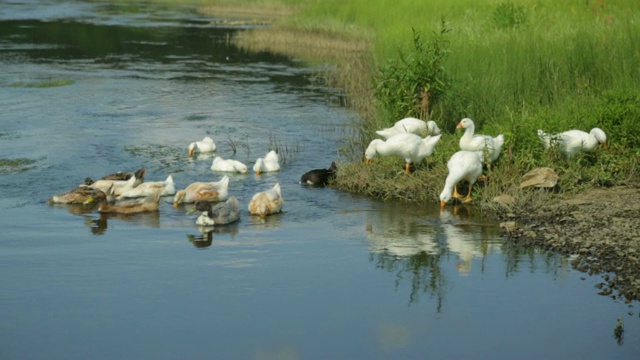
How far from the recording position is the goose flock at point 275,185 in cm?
1202

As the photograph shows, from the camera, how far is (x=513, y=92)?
613 inches

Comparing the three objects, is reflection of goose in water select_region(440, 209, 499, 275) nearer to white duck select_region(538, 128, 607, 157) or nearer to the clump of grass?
white duck select_region(538, 128, 607, 157)

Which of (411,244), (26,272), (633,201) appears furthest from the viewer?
(633,201)

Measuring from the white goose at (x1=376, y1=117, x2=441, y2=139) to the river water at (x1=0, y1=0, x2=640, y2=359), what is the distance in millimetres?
1127

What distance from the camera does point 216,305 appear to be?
895 cm

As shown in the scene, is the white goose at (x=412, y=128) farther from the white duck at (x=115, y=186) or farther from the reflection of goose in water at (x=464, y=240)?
the white duck at (x=115, y=186)

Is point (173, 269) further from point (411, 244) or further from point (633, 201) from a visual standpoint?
point (633, 201)

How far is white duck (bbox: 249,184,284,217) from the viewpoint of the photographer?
12.0 metres

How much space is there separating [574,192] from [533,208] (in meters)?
0.79

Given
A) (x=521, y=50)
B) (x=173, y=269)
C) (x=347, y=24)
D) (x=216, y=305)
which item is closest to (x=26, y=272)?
(x=173, y=269)

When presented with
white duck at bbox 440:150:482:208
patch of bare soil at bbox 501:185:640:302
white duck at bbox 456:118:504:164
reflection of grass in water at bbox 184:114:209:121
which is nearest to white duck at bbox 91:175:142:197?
white duck at bbox 440:150:482:208

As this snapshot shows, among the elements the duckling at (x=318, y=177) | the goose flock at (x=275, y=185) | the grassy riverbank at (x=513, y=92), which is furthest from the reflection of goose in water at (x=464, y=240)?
the duckling at (x=318, y=177)

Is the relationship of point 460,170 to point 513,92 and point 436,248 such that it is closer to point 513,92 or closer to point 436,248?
point 436,248

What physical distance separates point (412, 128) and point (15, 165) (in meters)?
5.27
